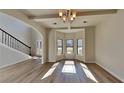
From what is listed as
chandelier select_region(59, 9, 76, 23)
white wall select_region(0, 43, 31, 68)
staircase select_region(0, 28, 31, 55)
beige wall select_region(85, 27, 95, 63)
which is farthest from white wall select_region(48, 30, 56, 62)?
Answer: chandelier select_region(59, 9, 76, 23)

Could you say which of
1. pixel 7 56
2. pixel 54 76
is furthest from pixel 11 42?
pixel 54 76

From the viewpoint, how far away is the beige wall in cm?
1011

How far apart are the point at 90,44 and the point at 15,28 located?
617 cm

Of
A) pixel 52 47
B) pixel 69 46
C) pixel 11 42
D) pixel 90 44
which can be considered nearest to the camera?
pixel 90 44

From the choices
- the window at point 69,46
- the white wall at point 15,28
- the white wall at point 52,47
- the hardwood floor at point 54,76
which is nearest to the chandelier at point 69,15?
the hardwood floor at point 54,76

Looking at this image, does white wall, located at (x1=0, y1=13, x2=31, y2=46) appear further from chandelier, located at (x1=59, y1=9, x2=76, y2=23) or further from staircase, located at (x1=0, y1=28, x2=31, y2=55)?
chandelier, located at (x1=59, y1=9, x2=76, y2=23)

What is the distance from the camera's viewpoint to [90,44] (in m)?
10.1

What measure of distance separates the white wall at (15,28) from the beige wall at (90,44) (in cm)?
473

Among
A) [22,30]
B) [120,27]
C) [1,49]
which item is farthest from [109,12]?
[22,30]

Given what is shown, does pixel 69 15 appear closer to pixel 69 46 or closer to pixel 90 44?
pixel 90 44

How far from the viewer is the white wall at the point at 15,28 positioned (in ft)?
34.0

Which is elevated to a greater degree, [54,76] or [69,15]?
[69,15]

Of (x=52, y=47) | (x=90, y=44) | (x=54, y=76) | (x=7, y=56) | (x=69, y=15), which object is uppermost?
(x=69, y=15)
